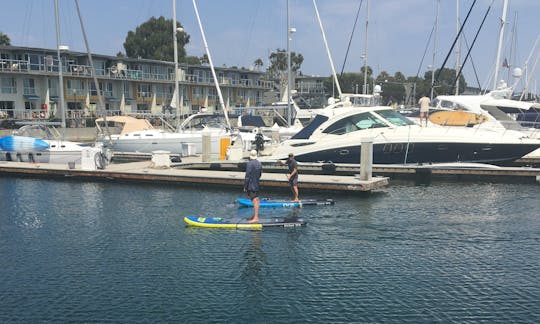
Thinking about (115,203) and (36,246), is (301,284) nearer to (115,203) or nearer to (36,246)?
(36,246)

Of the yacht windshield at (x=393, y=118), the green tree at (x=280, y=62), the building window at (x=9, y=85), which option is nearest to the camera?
the yacht windshield at (x=393, y=118)

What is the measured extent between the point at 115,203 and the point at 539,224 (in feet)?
47.9

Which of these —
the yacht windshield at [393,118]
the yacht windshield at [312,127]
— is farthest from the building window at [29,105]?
the yacht windshield at [393,118]

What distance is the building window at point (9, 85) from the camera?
48.3 m

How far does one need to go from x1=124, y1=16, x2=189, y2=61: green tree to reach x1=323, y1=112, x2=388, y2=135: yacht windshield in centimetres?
6261

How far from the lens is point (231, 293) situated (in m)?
9.45

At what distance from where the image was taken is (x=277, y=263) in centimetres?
1120

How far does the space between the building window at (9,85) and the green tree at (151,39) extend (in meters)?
34.2

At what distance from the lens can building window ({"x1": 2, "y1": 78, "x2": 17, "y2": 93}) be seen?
48281 mm

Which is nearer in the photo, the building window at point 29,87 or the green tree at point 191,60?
the building window at point 29,87

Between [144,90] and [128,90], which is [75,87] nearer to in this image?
[128,90]

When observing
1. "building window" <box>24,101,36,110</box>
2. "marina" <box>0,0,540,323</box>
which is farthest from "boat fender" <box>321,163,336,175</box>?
"building window" <box>24,101,36,110</box>

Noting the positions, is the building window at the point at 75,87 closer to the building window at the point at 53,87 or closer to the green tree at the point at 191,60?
the building window at the point at 53,87

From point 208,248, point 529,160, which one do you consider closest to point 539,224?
point 208,248
